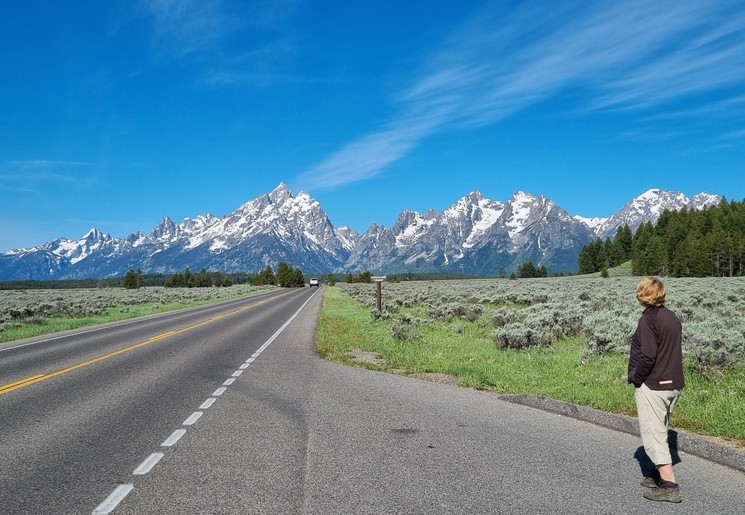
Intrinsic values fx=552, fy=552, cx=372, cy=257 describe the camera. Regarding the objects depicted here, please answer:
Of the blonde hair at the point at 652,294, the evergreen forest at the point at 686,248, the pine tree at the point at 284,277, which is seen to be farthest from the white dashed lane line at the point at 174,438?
the pine tree at the point at 284,277

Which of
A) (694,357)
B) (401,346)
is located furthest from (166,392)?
(694,357)

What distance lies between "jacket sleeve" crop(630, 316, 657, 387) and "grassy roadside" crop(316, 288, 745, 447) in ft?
7.73

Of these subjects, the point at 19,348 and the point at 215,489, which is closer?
the point at 215,489

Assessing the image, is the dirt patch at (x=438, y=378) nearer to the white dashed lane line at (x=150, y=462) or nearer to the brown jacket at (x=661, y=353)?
the white dashed lane line at (x=150, y=462)

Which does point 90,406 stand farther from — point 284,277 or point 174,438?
point 284,277

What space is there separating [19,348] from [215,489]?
1607 centimetres

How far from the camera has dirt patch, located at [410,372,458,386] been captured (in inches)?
444

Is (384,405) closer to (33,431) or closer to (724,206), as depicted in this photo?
(33,431)

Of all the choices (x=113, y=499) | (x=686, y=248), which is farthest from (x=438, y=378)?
(x=686, y=248)

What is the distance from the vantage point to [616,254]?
470ft

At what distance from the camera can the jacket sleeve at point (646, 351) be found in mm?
5383

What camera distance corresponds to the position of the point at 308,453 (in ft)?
20.7

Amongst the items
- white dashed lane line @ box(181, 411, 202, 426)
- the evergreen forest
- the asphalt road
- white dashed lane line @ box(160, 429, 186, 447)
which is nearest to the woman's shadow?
the asphalt road

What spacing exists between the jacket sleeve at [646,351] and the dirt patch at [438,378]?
5815 millimetres
